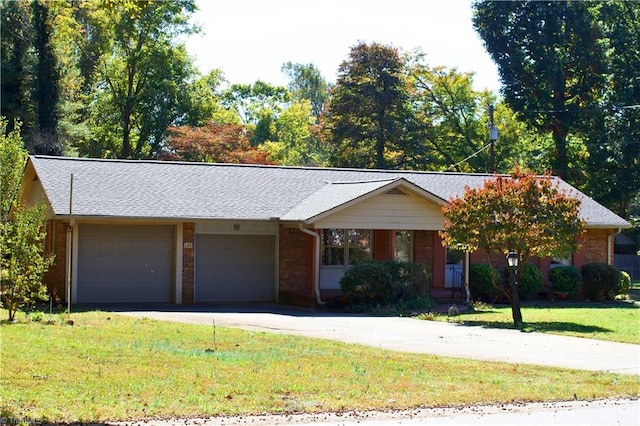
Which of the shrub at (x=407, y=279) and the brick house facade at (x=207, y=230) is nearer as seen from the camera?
the shrub at (x=407, y=279)

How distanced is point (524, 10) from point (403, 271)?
27.6 meters

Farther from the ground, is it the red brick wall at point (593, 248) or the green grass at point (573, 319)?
the red brick wall at point (593, 248)

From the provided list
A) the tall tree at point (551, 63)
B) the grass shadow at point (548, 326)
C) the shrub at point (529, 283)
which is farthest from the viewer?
the tall tree at point (551, 63)

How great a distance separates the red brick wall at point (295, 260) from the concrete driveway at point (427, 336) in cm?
288

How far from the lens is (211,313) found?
909 inches

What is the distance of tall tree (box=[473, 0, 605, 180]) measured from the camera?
153 feet

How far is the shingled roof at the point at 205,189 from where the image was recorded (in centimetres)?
2523

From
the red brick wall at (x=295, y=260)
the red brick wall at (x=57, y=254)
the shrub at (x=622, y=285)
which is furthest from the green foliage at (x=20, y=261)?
the shrub at (x=622, y=285)

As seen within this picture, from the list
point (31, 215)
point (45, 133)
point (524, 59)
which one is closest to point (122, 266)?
point (31, 215)

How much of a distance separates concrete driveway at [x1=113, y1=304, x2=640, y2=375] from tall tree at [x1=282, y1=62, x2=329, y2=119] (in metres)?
69.5

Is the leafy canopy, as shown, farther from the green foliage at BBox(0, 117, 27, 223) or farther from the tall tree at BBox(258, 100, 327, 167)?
the tall tree at BBox(258, 100, 327, 167)

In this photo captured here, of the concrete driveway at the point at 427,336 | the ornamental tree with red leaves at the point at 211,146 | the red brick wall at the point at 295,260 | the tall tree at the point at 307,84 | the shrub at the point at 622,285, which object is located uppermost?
the tall tree at the point at 307,84

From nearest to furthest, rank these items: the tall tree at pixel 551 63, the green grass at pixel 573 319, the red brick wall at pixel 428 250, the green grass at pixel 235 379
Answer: the green grass at pixel 235 379 → the green grass at pixel 573 319 → the red brick wall at pixel 428 250 → the tall tree at pixel 551 63

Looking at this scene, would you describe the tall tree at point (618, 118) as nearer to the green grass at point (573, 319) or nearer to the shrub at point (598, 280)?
the shrub at point (598, 280)
